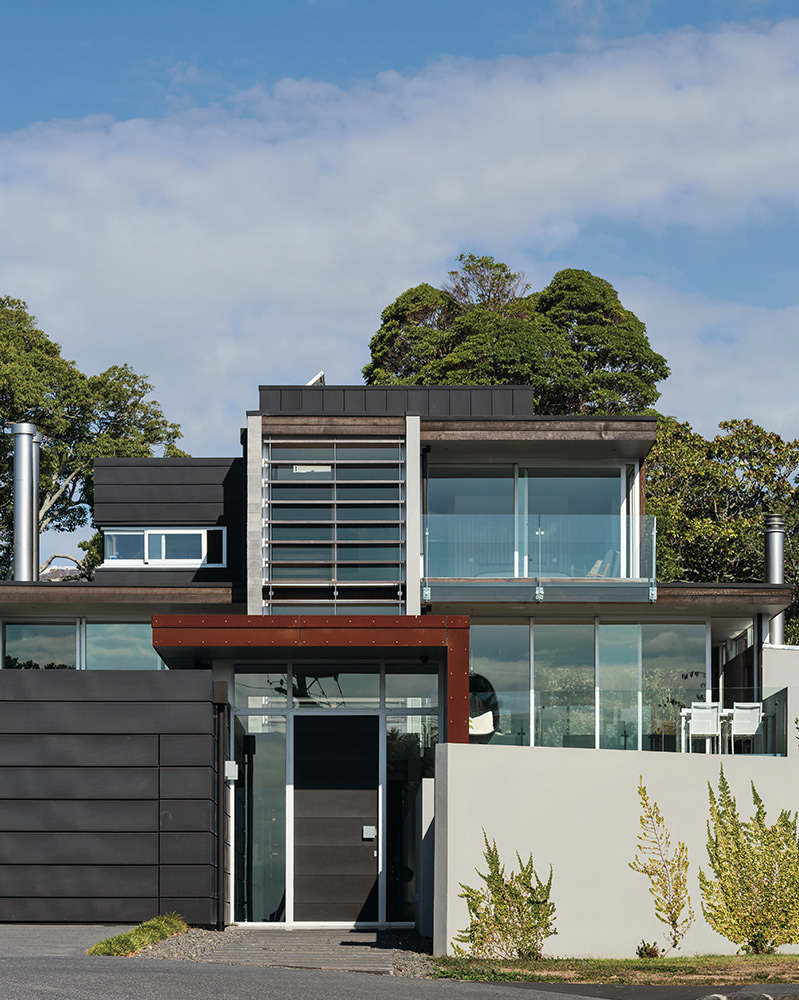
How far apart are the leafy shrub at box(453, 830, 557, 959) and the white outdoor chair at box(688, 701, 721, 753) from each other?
3.93 metres

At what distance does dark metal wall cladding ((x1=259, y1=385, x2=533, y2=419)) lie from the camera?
2145 cm

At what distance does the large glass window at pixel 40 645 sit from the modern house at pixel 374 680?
47 mm

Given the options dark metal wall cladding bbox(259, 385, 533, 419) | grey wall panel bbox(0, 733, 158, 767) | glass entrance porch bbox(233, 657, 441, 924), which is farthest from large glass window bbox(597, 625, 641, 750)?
grey wall panel bbox(0, 733, 158, 767)

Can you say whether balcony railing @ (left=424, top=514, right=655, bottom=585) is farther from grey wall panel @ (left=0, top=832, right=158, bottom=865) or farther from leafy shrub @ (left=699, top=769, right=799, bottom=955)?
grey wall panel @ (left=0, top=832, right=158, bottom=865)

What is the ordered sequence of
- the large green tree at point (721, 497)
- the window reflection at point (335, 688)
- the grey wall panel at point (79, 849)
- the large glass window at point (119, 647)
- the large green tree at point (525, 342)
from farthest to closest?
1. the large green tree at point (525, 342)
2. the large green tree at point (721, 497)
3. the large glass window at point (119, 647)
4. the window reflection at point (335, 688)
5. the grey wall panel at point (79, 849)

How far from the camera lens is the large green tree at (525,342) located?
1543 inches

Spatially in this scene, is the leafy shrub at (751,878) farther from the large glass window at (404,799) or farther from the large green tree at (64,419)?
the large green tree at (64,419)

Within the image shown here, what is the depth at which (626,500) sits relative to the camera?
2192 cm

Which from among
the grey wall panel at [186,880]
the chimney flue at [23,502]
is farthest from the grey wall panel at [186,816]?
the chimney flue at [23,502]

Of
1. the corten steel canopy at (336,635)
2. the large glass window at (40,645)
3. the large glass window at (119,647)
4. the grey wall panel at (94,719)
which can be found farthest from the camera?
the large glass window at (40,645)

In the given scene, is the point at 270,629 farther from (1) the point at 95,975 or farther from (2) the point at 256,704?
(1) the point at 95,975

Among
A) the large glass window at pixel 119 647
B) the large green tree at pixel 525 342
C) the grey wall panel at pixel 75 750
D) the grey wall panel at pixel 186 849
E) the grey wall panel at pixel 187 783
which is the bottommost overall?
the grey wall panel at pixel 186 849

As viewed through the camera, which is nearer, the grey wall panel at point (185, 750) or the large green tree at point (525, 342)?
the grey wall panel at point (185, 750)

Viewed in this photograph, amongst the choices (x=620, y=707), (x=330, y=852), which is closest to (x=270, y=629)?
(x=330, y=852)
